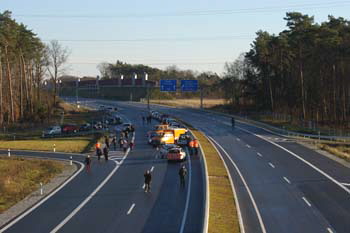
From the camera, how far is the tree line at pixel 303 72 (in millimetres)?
82750

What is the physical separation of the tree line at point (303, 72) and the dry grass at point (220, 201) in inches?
1683

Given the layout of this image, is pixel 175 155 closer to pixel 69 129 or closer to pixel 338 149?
pixel 338 149

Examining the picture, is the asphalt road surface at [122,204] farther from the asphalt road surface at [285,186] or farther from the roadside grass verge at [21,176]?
the asphalt road surface at [285,186]

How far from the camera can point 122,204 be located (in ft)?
96.3

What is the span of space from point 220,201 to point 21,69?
7520 cm

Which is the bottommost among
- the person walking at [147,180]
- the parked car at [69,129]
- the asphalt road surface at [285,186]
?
the asphalt road surface at [285,186]

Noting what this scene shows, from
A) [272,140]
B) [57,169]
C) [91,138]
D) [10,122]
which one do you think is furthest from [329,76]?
[57,169]

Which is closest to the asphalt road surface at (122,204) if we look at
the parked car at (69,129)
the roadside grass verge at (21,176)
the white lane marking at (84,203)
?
the white lane marking at (84,203)

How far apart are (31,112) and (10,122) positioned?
6716 millimetres

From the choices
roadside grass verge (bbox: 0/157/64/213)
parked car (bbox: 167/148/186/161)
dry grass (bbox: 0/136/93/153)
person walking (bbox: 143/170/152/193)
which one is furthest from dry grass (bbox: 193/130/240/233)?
dry grass (bbox: 0/136/93/153)

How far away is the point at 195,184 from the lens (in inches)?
1396

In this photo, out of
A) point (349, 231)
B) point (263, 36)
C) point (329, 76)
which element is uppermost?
point (263, 36)

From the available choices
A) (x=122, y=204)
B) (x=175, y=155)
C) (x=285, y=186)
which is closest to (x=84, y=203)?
(x=122, y=204)

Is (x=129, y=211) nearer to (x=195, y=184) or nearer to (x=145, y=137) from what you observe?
(x=195, y=184)
